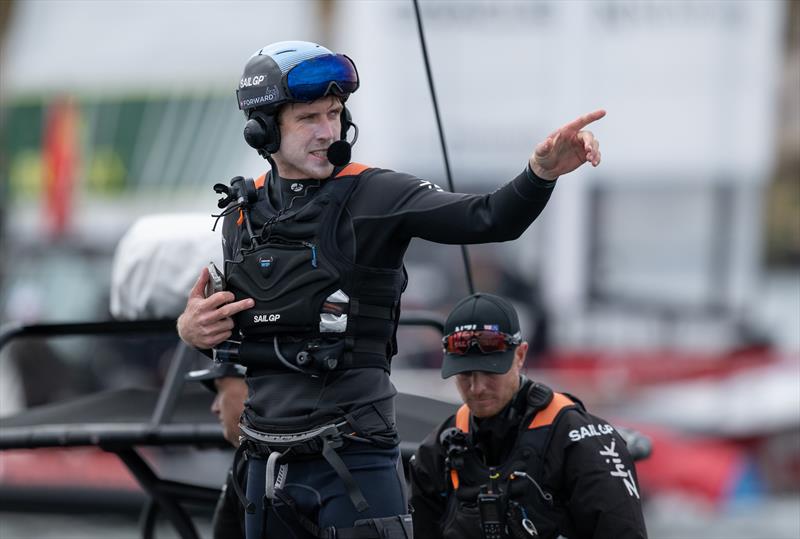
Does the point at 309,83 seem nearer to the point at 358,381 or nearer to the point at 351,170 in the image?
the point at 351,170

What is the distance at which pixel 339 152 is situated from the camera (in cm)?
347

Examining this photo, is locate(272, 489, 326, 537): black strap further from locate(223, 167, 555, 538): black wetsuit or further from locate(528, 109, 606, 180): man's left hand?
locate(528, 109, 606, 180): man's left hand

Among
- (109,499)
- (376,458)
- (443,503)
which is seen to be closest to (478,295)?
(443,503)

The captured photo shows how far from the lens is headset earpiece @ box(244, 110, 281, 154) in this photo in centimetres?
348

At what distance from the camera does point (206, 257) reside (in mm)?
5020

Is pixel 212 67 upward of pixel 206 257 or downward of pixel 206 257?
upward

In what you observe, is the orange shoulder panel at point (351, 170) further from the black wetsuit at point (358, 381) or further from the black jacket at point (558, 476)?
the black jacket at point (558, 476)

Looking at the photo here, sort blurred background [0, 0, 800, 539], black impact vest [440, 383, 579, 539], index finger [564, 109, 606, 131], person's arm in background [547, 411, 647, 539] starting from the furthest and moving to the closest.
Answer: blurred background [0, 0, 800, 539]
black impact vest [440, 383, 579, 539]
person's arm in background [547, 411, 647, 539]
index finger [564, 109, 606, 131]

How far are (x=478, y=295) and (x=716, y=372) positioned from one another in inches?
311

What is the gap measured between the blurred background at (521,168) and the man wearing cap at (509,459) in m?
5.68

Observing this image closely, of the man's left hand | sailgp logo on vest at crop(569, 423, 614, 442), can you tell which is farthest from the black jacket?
the man's left hand

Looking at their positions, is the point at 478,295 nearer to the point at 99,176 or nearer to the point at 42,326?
the point at 42,326

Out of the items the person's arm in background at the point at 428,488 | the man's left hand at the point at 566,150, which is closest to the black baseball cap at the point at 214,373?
the person's arm in background at the point at 428,488

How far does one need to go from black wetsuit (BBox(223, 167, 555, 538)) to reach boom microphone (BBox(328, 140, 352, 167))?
0.18 ft
